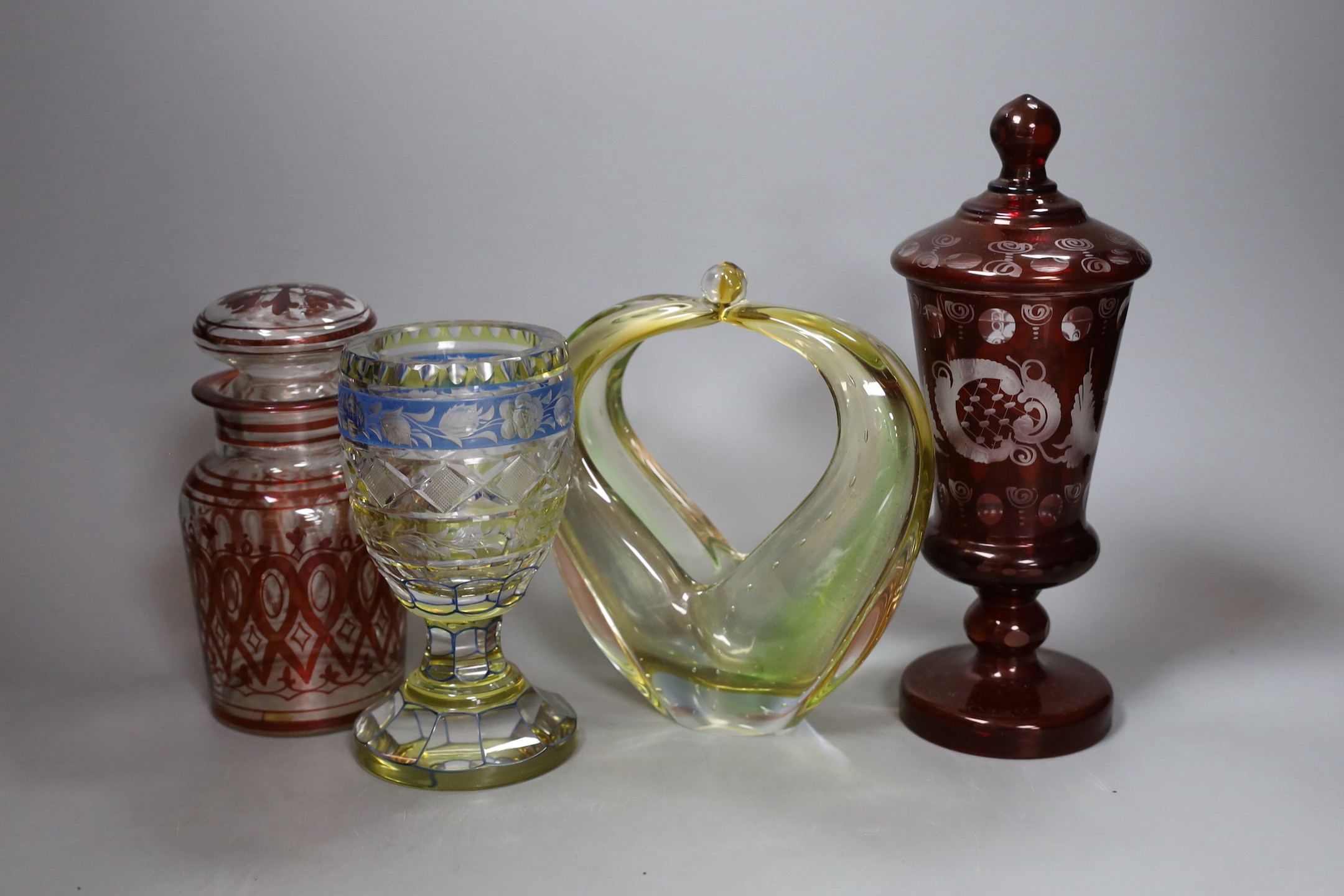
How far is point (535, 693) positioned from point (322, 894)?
30cm

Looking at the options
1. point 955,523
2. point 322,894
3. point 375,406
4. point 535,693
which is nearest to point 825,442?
point 955,523

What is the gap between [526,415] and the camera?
4.26 feet

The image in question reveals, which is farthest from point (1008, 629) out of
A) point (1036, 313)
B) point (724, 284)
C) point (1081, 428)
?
point (724, 284)

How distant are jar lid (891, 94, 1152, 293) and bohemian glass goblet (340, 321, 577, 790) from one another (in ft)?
1.11

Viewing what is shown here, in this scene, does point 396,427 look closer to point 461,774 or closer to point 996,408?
point 461,774

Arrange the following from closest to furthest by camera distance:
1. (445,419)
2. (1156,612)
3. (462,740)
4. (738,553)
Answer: (445,419) < (462,740) < (738,553) < (1156,612)

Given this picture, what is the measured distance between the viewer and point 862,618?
140 cm

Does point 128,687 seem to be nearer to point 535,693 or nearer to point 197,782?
point 197,782

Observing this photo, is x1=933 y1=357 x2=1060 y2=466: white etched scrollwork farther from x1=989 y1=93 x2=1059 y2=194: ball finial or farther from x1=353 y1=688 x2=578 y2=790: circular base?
x1=353 y1=688 x2=578 y2=790: circular base

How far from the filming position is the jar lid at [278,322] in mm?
1394

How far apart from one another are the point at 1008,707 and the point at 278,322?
0.75 m

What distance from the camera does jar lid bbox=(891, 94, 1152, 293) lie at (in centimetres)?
130

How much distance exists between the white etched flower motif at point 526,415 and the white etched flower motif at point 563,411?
0.02 metres

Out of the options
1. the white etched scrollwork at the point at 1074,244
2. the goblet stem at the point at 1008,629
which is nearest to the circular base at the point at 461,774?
the goblet stem at the point at 1008,629
